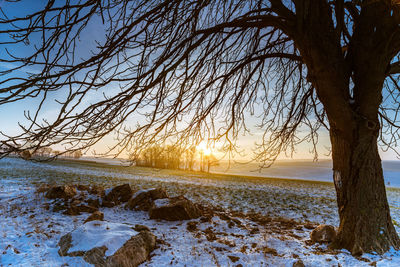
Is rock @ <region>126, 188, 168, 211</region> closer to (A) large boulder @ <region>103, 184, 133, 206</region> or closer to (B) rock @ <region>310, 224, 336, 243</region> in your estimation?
(A) large boulder @ <region>103, 184, 133, 206</region>

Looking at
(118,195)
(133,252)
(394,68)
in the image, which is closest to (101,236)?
(133,252)

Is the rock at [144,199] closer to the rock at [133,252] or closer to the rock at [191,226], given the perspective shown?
the rock at [191,226]

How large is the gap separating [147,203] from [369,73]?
5797 mm

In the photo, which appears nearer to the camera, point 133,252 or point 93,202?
point 133,252

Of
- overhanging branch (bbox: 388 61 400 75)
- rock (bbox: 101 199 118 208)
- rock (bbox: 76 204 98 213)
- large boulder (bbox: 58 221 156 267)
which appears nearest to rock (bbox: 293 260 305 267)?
large boulder (bbox: 58 221 156 267)

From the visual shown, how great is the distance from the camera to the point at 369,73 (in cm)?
334

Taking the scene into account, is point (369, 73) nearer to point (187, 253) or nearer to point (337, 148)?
point (337, 148)

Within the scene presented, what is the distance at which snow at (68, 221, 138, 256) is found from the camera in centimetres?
305

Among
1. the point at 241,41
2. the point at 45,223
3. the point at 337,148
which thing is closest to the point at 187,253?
the point at 337,148

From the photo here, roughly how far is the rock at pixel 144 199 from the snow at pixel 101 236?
233 cm

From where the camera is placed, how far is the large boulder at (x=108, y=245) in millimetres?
2863

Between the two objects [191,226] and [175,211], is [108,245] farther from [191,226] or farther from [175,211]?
[175,211]

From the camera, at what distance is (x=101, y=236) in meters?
3.26

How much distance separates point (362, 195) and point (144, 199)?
5.16 meters
